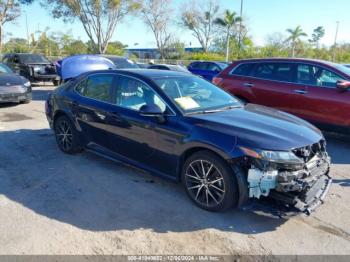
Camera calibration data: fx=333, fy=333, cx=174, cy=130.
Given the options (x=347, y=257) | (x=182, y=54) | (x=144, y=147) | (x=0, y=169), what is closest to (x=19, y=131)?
(x=0, y=169)

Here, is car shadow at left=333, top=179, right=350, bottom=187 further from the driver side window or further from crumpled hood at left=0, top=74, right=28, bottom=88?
crumpled hood at left=0, top=74, right=28, bottom=88

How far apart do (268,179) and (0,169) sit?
402 centimetres

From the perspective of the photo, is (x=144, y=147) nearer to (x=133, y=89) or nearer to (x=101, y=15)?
(x=133, y=89)

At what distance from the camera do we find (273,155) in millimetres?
3416

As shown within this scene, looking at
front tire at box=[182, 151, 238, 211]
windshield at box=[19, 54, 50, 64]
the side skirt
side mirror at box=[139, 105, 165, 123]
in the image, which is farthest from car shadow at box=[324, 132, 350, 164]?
windshield at box=[19, 54, 50, 64]

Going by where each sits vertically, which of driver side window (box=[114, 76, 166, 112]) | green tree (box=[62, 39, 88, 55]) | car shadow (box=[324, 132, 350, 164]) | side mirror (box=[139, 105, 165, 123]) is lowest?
car shadow (box=[324, 132, 350, 164])

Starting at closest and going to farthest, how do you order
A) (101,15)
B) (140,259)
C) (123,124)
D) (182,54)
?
(140,259)
(123,124)
(101,15)
(182,54)

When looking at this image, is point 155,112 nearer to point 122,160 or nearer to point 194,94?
point 194,94

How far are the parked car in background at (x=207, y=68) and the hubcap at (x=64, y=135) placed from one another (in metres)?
13.0

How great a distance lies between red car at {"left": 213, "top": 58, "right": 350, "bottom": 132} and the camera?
6.45 metres

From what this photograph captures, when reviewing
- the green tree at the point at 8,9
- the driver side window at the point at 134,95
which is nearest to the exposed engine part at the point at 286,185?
the driver side window at the point at 134,95

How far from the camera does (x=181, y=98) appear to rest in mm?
4336

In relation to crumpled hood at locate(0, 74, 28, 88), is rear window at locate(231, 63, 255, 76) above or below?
above

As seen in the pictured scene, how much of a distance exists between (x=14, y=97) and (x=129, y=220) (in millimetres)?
8187
